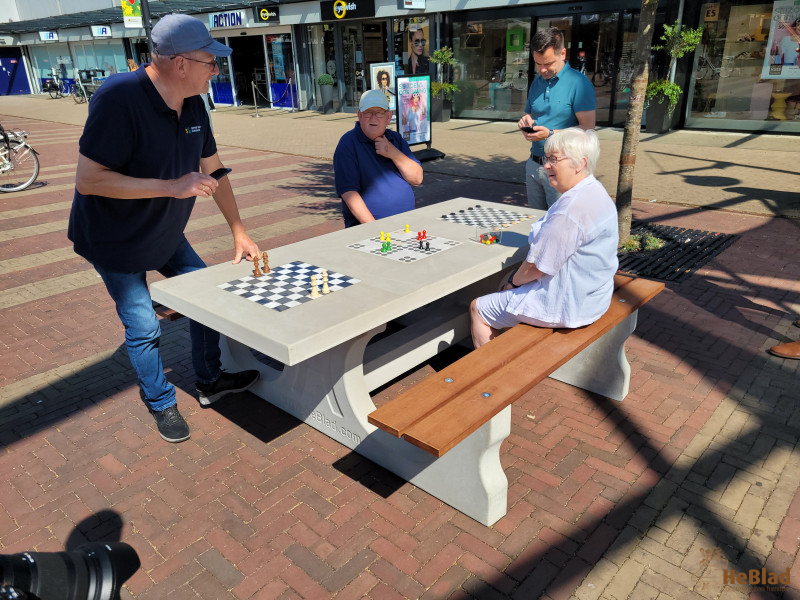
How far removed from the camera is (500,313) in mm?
3420

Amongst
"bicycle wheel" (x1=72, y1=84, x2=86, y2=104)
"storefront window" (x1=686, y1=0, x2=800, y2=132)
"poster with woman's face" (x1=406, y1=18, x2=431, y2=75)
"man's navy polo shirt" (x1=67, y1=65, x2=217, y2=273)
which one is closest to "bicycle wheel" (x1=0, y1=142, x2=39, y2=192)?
"man's navy polo shirt" (x1=67, y1=65, x2=217, y2=273)

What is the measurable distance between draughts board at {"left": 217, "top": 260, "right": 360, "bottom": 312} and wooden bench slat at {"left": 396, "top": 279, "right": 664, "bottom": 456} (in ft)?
2.82

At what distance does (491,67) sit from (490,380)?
49.5ft

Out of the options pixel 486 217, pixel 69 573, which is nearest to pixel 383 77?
pixel 486 217

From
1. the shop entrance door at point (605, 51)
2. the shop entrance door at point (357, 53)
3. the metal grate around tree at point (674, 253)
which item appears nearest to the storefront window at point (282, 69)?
the shop entrance door at point (357, 53)

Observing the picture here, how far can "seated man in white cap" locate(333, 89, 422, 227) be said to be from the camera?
4.13 m

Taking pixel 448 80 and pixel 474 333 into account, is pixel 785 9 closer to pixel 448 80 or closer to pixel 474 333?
pixel 448 80

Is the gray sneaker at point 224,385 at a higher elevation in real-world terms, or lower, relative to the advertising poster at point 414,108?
lower

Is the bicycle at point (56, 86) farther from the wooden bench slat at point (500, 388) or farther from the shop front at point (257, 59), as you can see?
the wooden bench slat at point (500, 388)

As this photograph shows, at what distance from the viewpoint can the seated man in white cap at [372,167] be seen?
413cm

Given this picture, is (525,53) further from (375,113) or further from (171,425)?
(171,425)

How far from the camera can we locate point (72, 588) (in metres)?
1.18

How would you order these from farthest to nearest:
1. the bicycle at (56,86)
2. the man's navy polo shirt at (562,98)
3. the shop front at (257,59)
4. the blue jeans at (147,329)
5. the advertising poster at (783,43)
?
the bicycle at (56,86) → the shop front at (257,59) → the advertising poster at (783,43) → the man's navy polo shirt at (562,98) → the blue jeans at (147,329)

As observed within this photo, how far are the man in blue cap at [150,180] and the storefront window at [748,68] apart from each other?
1315cm
